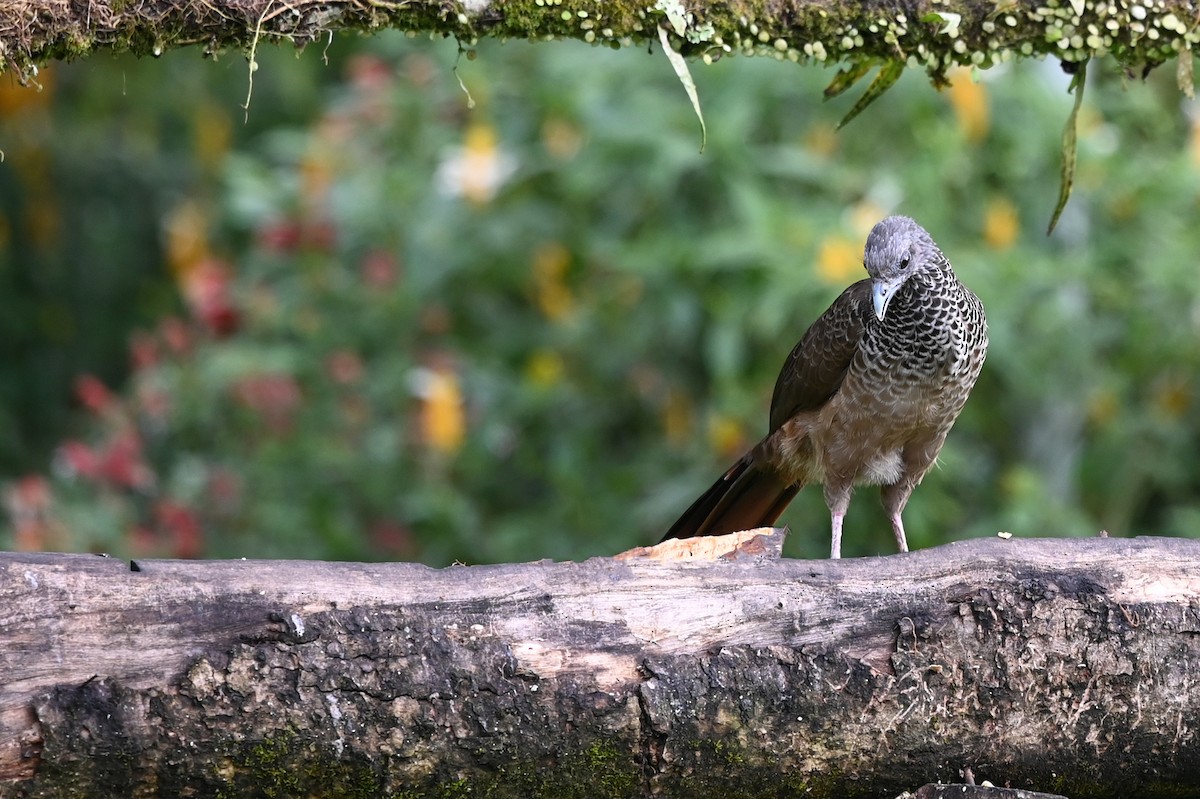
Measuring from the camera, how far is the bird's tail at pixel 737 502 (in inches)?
153

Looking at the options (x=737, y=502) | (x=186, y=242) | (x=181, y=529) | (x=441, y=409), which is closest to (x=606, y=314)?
(x=441, y=409)

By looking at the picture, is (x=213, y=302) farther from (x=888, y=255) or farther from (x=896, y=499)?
(x=888, y=255)

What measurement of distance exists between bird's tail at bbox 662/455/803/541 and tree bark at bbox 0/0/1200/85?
4.03 feet

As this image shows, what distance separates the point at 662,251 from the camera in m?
4.68

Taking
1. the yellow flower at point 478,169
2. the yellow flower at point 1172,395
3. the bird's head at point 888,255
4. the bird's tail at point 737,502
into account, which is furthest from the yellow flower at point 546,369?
the yellow flower at point 1172,395

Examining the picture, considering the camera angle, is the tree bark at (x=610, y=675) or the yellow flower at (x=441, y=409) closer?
the tree bark at (x=610, y=675)

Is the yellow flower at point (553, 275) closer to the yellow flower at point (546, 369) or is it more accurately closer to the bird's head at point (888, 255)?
the yellow flower at point (546, 369)

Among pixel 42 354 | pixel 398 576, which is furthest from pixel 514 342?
pixel 42 354

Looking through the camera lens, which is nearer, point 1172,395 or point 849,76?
point 849,76

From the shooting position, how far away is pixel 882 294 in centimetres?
355

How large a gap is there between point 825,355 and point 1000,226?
1.41 meters

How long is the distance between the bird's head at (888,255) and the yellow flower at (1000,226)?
1.39 metres

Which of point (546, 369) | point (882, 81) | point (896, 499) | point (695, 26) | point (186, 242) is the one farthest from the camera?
point (186, 242)

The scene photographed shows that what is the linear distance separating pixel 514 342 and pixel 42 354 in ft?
13.7
